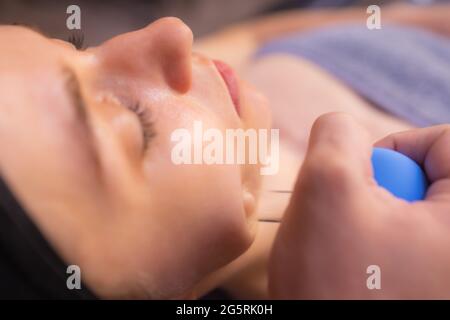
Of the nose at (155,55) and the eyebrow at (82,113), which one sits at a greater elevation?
the nose at (155,55)

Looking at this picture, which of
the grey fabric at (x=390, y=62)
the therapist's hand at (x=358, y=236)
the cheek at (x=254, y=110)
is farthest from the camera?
the grey fabric at (x=390, y=62)

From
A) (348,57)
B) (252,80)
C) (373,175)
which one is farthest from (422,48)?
(373,175)

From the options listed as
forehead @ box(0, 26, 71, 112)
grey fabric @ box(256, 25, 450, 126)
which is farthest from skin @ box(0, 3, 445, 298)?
grey fabric @ box(256, 25, 450, 126)

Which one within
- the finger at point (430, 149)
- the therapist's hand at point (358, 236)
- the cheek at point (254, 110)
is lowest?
the therapist's hand at point (358, 236)

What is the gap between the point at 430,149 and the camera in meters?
0.41

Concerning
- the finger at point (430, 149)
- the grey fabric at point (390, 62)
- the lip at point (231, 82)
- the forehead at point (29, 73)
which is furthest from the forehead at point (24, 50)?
the grey fabric at point (390, 62)

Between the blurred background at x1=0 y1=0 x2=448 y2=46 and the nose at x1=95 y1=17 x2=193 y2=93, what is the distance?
1.7 inches

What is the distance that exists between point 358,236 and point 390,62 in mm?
463

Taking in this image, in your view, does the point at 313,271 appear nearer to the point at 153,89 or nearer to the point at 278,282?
the point at 278,282

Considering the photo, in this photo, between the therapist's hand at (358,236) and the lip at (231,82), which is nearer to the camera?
the therapist's hand at (358,236)

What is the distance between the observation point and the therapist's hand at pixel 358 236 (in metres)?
0.35

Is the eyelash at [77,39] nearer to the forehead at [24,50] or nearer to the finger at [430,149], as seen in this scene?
the forehead at [24,50]

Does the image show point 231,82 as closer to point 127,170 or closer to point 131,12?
point 127,170
